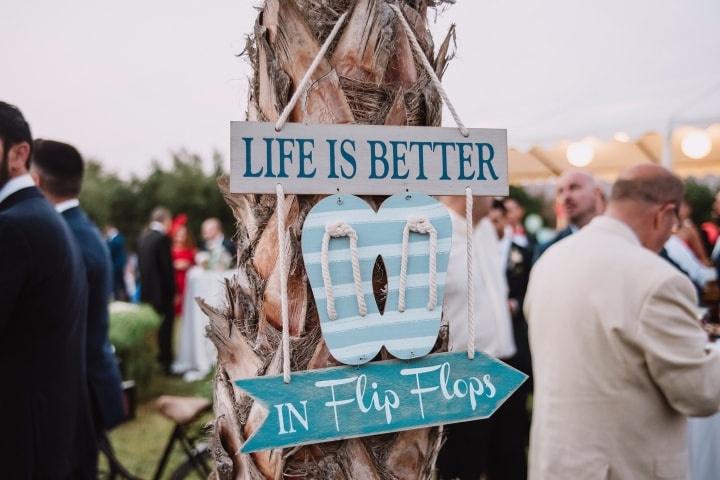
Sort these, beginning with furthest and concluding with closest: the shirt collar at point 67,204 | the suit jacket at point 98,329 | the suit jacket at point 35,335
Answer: the shirt collar at point 67,204, the suit jacket at point 98,329, the suit jacket at point 35,335

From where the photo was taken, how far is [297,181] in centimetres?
108

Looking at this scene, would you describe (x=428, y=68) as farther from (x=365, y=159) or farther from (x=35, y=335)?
(x=35, y=335)

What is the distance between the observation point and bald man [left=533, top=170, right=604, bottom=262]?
405 centimetres

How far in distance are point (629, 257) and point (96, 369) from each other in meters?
2.18

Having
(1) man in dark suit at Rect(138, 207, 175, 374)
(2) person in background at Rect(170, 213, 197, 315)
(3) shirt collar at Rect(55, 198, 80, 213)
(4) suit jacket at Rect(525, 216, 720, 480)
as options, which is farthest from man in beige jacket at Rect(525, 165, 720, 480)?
(2) person in background at Rect(170, 213, 197, 315)

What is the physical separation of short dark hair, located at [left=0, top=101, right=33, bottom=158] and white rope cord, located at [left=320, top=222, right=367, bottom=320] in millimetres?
1601

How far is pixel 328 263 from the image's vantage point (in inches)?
41.4

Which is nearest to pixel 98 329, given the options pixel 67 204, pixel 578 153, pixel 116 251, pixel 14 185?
pixel 67 204

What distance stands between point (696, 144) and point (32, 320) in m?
6.20

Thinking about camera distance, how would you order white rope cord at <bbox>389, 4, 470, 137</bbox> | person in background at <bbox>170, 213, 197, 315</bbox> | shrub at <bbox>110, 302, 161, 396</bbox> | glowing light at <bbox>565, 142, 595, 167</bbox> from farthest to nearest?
person in background at <bbox>170, 213, 197, 315</bbox> → glowing light at <bbox>565, 142, 595, 167</bbox> → shrub at <bbox>110, 302, 161, 396</bbox> → white rope cord at <bbox>389, 4, 470, 137</bbox>

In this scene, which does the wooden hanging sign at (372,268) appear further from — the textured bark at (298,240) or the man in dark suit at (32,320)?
the man in dark suit at (32,320)

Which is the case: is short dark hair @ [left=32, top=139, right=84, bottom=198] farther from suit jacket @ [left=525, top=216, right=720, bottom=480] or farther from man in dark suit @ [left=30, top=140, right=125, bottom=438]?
suit jacket @ [left=525, top=216, right=720, bottom=480]

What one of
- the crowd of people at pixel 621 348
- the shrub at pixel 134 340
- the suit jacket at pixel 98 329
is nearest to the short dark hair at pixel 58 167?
the suit jacket at pixel 98 329

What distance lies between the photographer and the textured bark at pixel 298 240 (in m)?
1.08
